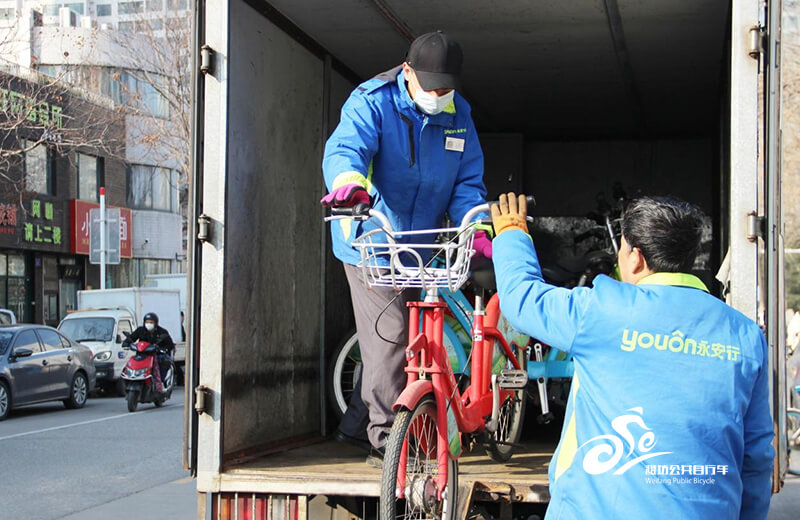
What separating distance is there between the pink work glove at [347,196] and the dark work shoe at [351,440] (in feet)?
6.36

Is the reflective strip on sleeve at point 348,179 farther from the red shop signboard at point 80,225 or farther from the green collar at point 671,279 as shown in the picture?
the red shop signboard at point 80,225

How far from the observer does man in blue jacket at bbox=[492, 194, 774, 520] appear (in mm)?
2615

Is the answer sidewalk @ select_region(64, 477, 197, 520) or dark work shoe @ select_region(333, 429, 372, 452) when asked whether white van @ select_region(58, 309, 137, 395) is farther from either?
→ dark work shoe @ select_region(333, 429, 372, 452)

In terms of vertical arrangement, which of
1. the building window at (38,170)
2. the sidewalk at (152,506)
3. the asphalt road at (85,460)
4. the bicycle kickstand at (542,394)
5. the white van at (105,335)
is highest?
the building window at (38,170)

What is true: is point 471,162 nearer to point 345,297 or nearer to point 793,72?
point 345,297

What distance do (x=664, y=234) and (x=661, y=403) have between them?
496 millimetres

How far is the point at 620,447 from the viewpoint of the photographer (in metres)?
2.67

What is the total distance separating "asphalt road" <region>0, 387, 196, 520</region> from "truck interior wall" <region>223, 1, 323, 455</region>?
2.82 m

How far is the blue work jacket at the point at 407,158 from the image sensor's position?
15.4 feet

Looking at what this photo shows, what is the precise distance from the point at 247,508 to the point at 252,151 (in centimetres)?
182

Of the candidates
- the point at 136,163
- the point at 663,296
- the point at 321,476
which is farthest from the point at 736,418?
the point at 136,163

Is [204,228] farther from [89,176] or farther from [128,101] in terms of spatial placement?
[89,176]

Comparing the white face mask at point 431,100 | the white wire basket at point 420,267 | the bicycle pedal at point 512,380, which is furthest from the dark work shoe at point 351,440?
the white face mask at point 431,100

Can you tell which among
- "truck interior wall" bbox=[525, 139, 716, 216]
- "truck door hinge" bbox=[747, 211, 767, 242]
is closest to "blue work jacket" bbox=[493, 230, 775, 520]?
"truck door hinge" bbox=[747, 211, 767, 242]
